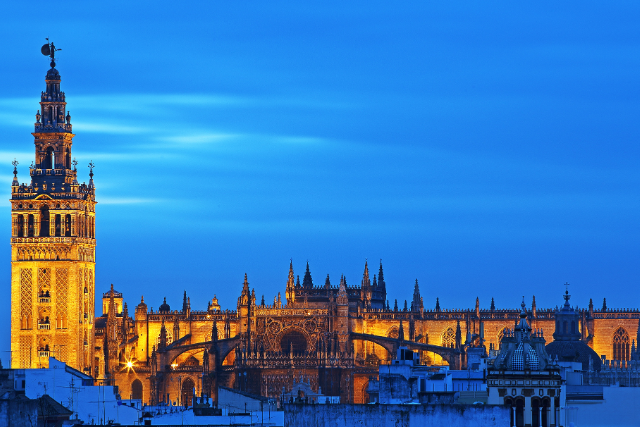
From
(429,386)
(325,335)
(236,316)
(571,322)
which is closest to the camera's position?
(429,386)

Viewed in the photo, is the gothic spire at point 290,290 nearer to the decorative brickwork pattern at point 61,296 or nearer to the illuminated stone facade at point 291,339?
the illuminated stone facade at point 291,339

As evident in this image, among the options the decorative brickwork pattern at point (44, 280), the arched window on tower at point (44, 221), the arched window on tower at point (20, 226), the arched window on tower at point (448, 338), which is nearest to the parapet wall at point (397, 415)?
the decorative brickwork pattern at point (44, 280)

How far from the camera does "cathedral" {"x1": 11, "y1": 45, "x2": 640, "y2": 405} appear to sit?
15450 centimetres

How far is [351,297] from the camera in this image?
172625mm

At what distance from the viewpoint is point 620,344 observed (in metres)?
162

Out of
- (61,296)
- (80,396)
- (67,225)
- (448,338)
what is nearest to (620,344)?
(448,338)

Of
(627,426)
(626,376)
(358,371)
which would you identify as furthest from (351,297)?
(627,426)

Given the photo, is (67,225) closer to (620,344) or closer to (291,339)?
(291,339)

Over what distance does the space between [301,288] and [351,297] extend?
643 centimetres

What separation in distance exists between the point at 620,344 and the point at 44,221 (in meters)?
54.4

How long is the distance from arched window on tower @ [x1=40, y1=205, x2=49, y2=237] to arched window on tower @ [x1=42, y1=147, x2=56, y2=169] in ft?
12.8

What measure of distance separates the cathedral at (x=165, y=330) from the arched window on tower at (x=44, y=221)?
147mm

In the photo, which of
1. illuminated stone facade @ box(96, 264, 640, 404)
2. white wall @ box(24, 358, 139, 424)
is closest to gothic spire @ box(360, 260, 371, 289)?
illuminated stone facade @ box(96, 264, 640, 404)

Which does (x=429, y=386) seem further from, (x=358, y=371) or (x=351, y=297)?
(x=351, y=297)
